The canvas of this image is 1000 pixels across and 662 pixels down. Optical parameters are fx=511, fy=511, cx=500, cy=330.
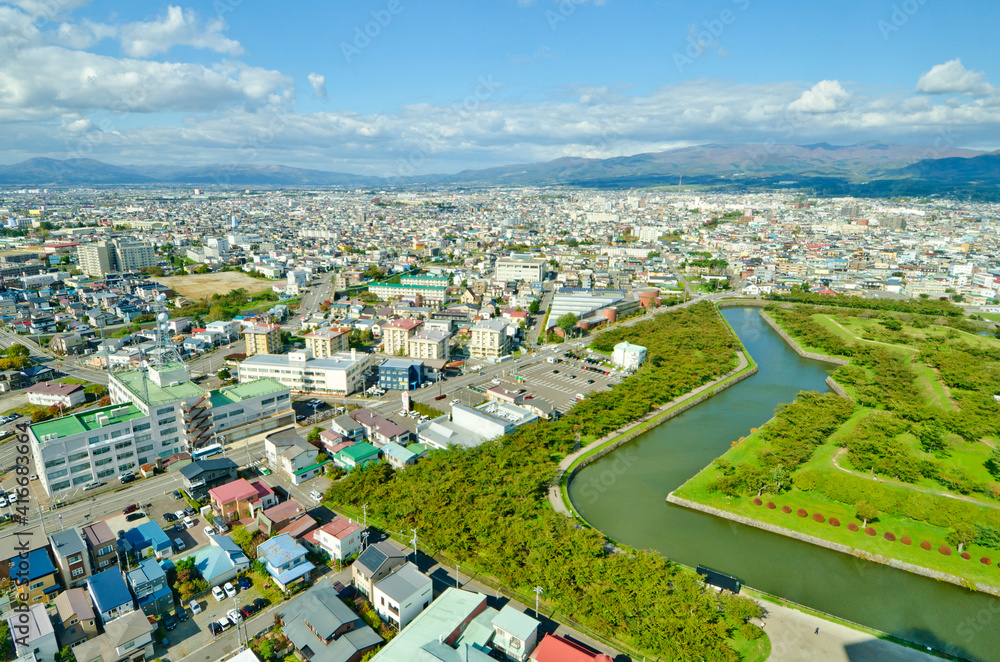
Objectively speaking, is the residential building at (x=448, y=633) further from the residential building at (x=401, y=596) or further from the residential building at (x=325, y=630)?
the residential building at (x=325, y=630)

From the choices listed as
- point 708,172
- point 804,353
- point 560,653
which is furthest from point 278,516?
point 708,172

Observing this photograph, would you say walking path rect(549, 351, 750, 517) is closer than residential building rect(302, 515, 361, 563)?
No

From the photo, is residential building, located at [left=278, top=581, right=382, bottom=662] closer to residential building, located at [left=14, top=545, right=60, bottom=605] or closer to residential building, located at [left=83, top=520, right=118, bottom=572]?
residential building, located at [left=83, top=520, right=118, bottom=572]

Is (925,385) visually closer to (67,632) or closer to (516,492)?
(516,492)

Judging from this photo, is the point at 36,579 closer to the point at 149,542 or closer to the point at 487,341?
the point at 149,542

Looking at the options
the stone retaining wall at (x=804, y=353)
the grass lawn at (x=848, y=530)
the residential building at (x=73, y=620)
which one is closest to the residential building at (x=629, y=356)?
the grass lawn at (x=848, y=530)

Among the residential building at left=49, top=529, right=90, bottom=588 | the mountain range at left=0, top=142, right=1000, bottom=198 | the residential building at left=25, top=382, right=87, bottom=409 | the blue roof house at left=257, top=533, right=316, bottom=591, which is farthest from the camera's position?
the mountain range at left=0, top=142, right=1000, bottom=198

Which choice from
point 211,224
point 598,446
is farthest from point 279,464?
point 211,224

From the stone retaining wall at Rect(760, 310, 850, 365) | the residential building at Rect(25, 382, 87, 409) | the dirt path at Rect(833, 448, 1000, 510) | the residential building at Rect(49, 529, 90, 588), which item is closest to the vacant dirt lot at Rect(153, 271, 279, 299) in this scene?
the residential building at Rect(25, 382, 87, 409)
